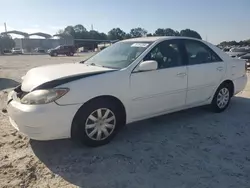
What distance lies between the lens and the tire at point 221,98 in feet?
17.1

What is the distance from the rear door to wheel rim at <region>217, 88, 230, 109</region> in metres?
0.25

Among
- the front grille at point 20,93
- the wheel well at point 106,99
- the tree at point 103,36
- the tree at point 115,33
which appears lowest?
the wheel well at point 106,99

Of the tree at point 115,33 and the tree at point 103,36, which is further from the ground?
the tree at point 115,33

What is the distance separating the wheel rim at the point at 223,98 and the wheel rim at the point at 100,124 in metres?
2.51

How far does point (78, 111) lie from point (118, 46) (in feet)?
6.16

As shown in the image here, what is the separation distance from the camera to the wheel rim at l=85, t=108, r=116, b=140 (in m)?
3.58

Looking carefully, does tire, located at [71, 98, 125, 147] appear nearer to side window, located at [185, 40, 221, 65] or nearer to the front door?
the front door

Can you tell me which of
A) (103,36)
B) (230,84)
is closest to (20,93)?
(230,84)

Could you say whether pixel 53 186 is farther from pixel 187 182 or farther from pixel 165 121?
pixel 165 121

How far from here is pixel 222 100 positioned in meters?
5.32

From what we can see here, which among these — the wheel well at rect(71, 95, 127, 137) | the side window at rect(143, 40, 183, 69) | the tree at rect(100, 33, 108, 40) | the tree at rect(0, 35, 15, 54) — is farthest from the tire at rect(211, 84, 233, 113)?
the tree at rect(100, 33, 108, 40)

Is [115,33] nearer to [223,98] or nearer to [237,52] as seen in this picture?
[237,52]

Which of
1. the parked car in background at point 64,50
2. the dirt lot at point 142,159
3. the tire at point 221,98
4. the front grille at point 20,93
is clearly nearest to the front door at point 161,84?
the dirt lot at point 142,159

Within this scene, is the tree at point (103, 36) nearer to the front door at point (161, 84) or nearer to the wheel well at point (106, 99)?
the front door at point (161, 84)
